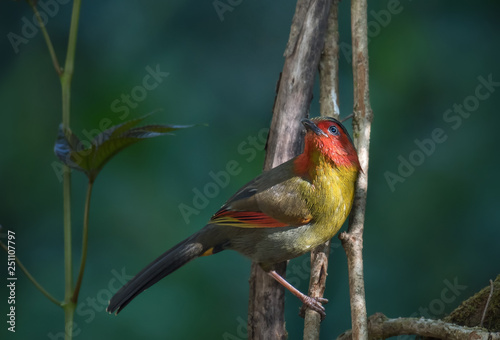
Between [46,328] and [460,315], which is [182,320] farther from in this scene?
[460,315]

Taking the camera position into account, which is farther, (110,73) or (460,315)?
(110,73)

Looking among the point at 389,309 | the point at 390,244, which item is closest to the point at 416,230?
the point at 390,244

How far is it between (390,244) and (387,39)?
0.91m

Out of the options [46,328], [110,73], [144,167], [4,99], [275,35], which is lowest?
[46,328]

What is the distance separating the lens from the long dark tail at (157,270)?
189cm

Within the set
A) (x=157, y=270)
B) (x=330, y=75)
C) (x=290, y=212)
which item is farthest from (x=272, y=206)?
(x=330, y=75)

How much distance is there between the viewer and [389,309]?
8.65 ft
